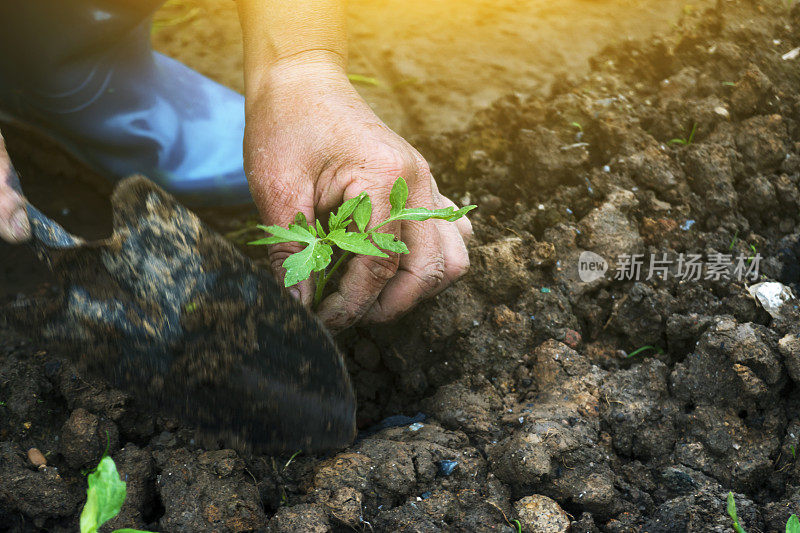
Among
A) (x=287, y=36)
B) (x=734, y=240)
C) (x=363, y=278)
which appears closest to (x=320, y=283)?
(x=363, y=278)

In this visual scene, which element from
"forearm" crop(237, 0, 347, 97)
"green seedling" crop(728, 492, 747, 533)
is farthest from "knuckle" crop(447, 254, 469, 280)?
"green seedling" crop(728, 492, 747, 533)

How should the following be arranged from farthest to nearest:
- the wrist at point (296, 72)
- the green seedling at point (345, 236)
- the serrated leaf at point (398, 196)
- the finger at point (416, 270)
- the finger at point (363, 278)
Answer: the wrist at point (296, 72), the finger at point (416, 270), the finger at point (363, 278), the serrated leaf at point (398, 196), the green seedling at point (345, 236)

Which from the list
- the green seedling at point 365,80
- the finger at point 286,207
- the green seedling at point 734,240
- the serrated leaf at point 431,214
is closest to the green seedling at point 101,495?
the finger at point 286,207

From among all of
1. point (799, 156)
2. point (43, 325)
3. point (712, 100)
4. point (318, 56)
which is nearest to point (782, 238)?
point (799, 156)

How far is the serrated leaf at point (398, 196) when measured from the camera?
5.24 feet

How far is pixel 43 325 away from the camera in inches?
60.8

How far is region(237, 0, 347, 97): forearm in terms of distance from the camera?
205 centimetres

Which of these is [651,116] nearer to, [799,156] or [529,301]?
[799,156]

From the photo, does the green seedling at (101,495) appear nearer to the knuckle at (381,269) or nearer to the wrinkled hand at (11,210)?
the wrinkled hand at (11,210)

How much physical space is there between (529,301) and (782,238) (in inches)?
42.2

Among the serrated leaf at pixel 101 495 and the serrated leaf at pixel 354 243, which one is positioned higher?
the serrated leaf at pixel 354 243

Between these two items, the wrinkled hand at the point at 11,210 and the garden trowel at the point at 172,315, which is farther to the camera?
the garden trowel at the point at 172,315

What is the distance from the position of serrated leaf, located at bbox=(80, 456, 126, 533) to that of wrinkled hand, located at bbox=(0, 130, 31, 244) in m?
0.65

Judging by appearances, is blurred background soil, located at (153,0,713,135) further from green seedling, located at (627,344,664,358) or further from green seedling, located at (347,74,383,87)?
green seedling, located at (627,344,664,358)
